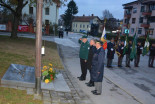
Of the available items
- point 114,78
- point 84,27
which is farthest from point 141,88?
point 84,27

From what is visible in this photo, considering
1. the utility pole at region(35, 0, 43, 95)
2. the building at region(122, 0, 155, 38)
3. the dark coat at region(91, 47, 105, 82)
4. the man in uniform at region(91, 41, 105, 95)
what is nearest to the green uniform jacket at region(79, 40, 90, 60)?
the man in uniform at region(91, 41, 105, 95)

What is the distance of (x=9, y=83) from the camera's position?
17.5ft

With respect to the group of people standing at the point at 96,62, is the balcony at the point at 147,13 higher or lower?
higher

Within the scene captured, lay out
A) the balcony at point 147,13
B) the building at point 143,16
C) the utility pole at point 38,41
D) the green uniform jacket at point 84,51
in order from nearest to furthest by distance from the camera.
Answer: the utility pole at point 38,41, the green uniform jacket at point 84,51, the building at point 143,16, the balcony at point 147,13

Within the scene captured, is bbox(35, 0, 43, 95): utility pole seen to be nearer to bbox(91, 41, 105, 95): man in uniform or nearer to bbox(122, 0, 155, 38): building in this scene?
bbox(91, 41, 105, 95): man in uniform

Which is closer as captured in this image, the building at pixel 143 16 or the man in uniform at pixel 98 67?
the man in uniform at pixel 98 67

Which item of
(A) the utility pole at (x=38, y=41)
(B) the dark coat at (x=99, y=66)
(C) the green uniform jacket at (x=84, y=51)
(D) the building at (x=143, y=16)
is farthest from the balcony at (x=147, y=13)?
(A) the utility pole at (x=38, y=41)

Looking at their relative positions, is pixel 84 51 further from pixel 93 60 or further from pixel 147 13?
pixel 147 13

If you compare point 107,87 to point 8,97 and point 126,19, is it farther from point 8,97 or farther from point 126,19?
point 126,19

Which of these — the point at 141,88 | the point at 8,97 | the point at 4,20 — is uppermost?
the point at 4,20

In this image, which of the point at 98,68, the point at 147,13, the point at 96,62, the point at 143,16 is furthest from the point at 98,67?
the point at 143,16

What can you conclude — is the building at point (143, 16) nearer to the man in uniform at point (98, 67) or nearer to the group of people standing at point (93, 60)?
the group of people standing at point (93, 60)

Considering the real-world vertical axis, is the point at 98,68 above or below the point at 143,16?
below

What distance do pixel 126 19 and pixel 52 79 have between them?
52.0m
